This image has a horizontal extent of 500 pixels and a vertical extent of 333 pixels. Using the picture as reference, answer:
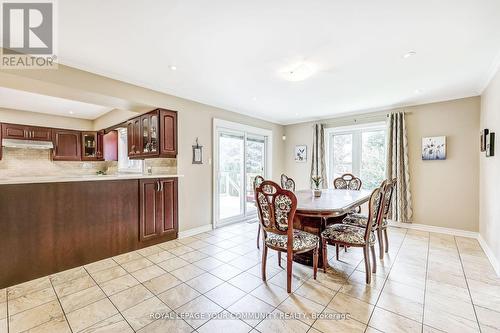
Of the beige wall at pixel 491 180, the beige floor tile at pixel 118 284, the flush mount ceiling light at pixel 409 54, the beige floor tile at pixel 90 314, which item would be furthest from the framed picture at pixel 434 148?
the beige floor tile at pixel 90 314

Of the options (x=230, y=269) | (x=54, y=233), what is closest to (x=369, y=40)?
(x=230, y=269)

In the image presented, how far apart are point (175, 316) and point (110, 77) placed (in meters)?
2.98

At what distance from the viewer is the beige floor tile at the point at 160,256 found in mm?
2865

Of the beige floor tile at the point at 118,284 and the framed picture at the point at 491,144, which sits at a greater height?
the framed picture at the point at 491,144

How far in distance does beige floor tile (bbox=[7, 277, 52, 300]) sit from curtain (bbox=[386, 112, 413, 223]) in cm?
538

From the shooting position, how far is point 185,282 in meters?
2.31

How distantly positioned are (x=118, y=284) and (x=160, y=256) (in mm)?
731

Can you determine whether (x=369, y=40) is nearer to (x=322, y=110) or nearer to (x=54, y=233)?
(x=322, y=110)

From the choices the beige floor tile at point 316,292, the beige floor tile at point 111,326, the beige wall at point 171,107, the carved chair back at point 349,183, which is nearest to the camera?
the beige floor tile at point 111,326

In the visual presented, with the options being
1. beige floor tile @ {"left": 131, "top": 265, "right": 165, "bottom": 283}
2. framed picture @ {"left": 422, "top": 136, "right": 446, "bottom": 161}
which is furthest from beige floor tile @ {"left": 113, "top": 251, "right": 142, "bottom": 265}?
framed picture @ {"left": 422, "top": 136, "right": 446, "bottom": 161}

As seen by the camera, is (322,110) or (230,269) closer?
(230,269)

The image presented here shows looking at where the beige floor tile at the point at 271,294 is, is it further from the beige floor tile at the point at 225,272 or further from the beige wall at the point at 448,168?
the beige wall at the point at 448,168

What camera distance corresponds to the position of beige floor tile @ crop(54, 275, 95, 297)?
2141 millimetres

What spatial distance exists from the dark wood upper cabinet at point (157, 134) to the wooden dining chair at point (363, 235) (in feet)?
8.76
